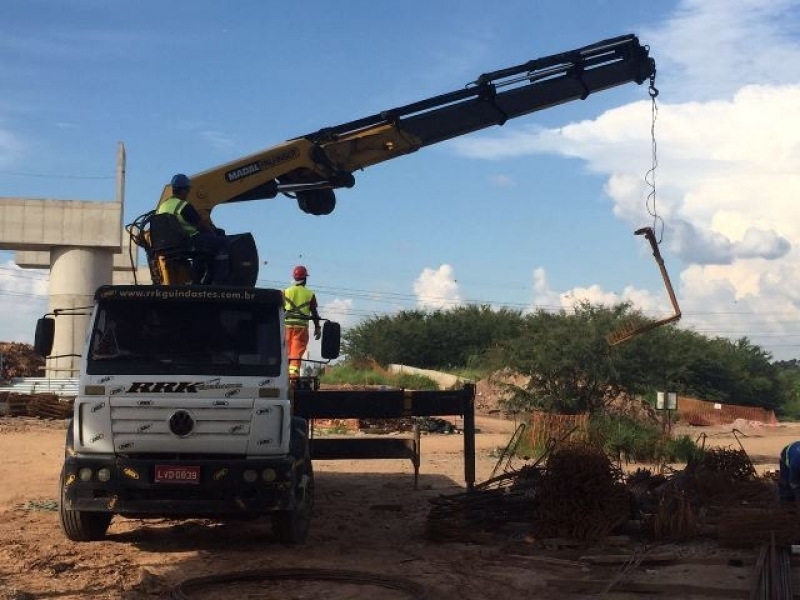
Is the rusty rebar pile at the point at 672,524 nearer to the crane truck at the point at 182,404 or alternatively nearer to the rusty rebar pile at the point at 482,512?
the rusty rebar pile at the point at 482,512

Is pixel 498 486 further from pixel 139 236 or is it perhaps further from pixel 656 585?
pixel 139 236

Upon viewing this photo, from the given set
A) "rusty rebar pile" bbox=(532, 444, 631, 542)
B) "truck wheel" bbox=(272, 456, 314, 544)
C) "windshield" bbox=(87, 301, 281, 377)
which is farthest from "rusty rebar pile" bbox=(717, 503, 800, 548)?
"windshield" bbox=(87, 301, 281, 377)

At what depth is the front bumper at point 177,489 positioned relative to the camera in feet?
28.6

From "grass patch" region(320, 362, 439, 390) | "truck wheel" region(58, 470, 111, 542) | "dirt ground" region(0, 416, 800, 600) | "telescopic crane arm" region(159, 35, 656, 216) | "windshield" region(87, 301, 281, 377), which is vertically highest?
"telescopic crane arm" region(159, 35, 656, 216)

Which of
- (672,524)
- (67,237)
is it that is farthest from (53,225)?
(672,524)

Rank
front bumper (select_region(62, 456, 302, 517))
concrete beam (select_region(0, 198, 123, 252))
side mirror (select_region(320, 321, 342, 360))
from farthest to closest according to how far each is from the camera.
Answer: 1. concrete beam (select_region(0, 198, 123, 252))
2. side mirror (select_region(320, 321, 342, 360))
3. front bumper (select_region(62, 456, 302, 517))

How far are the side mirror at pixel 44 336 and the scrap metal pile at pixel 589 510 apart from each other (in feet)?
14.2

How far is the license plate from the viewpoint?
8758mm

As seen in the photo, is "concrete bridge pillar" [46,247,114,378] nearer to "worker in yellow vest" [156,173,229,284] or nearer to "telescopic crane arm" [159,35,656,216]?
"telescopic crane arm" [159,35,656,216]

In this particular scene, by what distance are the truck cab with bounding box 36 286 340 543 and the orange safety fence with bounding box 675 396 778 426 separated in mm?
34130

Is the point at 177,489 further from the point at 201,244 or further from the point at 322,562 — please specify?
the point at 201,244

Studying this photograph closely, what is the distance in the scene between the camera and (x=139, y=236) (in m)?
10.4

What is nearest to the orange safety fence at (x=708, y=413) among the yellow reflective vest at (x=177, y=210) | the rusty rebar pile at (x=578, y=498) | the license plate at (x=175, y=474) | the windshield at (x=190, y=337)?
the rusty rebar pile at (x=578, y=498)

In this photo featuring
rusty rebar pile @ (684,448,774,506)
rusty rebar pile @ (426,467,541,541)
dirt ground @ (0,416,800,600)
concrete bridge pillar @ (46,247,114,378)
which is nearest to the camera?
dirt ground @ (0,416,800,600)
